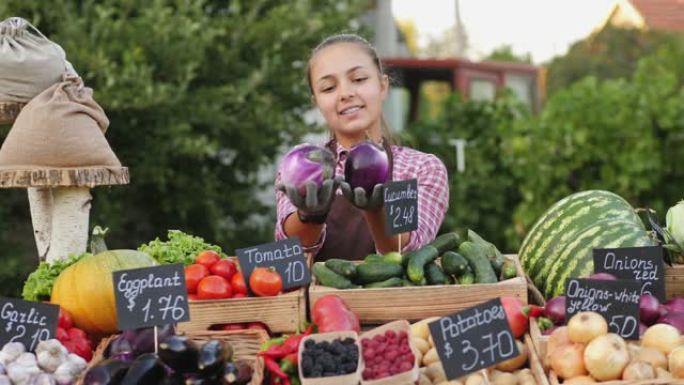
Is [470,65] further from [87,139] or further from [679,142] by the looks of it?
[87,139]

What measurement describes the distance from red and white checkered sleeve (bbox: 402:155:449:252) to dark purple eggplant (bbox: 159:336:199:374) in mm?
1264

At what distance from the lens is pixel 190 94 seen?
7434 mm

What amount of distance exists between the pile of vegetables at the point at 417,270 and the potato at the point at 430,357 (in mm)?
282

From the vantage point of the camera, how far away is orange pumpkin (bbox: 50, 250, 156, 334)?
3229 millimetres

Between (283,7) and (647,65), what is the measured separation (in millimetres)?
4468

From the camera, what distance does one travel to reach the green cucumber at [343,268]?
3133mm

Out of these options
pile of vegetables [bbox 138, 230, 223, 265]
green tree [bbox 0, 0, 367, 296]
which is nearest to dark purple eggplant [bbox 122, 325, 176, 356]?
pile of vegetables [bbox 138, 230, 223, 265]

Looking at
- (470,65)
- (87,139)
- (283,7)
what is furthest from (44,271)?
(470,65)

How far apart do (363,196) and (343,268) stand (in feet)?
0.97

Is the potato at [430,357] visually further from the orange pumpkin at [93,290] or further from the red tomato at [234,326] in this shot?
the orange pumpkin at [93,290]

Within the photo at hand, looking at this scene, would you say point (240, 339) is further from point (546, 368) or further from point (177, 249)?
point (546, 368)

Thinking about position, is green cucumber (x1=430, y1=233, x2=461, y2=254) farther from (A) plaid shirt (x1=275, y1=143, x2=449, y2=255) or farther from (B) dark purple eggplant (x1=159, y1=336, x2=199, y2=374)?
(B) dark purple eggplant (x1=159, y1=336, x2=199, y2=374)

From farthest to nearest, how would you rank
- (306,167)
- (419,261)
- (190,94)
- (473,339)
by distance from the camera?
1. (190,94)
2. (419,261)
3. (306,167)
4. (473,339)

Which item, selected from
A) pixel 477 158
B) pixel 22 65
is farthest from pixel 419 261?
pixel 477 158
